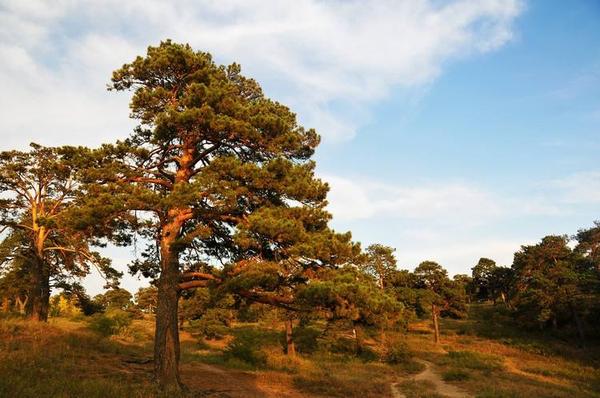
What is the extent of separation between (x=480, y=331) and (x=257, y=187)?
51095 mm

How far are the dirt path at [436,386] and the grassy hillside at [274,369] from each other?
219 mm

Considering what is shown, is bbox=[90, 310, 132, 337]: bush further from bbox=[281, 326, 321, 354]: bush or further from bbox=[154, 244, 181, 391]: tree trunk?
bbox=[154, 244, 181, 391]: tree trunk

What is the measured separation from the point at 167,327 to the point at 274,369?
45.2 ft

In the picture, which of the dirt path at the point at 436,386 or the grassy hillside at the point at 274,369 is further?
the dirt path at the point at 436,386

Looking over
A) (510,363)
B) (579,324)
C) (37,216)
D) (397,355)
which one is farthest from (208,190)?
(579,324)

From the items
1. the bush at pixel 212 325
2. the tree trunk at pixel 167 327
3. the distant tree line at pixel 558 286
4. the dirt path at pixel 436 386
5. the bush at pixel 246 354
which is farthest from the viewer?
the bush at pixel 212 325

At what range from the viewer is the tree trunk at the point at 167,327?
1298 centimetres

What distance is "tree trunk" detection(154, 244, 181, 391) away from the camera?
42.6ft

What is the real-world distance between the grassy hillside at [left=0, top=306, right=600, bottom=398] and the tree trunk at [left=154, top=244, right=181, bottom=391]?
0.61 metres

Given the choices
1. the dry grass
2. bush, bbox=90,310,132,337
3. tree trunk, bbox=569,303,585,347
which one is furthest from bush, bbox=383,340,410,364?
bush, bbox=90,310,132,337

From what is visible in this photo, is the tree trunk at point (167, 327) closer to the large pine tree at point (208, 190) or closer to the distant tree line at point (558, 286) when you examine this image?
the large pine tree at point (208, 190)

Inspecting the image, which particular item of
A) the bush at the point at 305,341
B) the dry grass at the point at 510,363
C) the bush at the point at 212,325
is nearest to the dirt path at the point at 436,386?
the dry grass at the point at 510,363

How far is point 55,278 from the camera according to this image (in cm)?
2780

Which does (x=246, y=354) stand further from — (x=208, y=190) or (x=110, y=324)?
(x=208, y=190)
